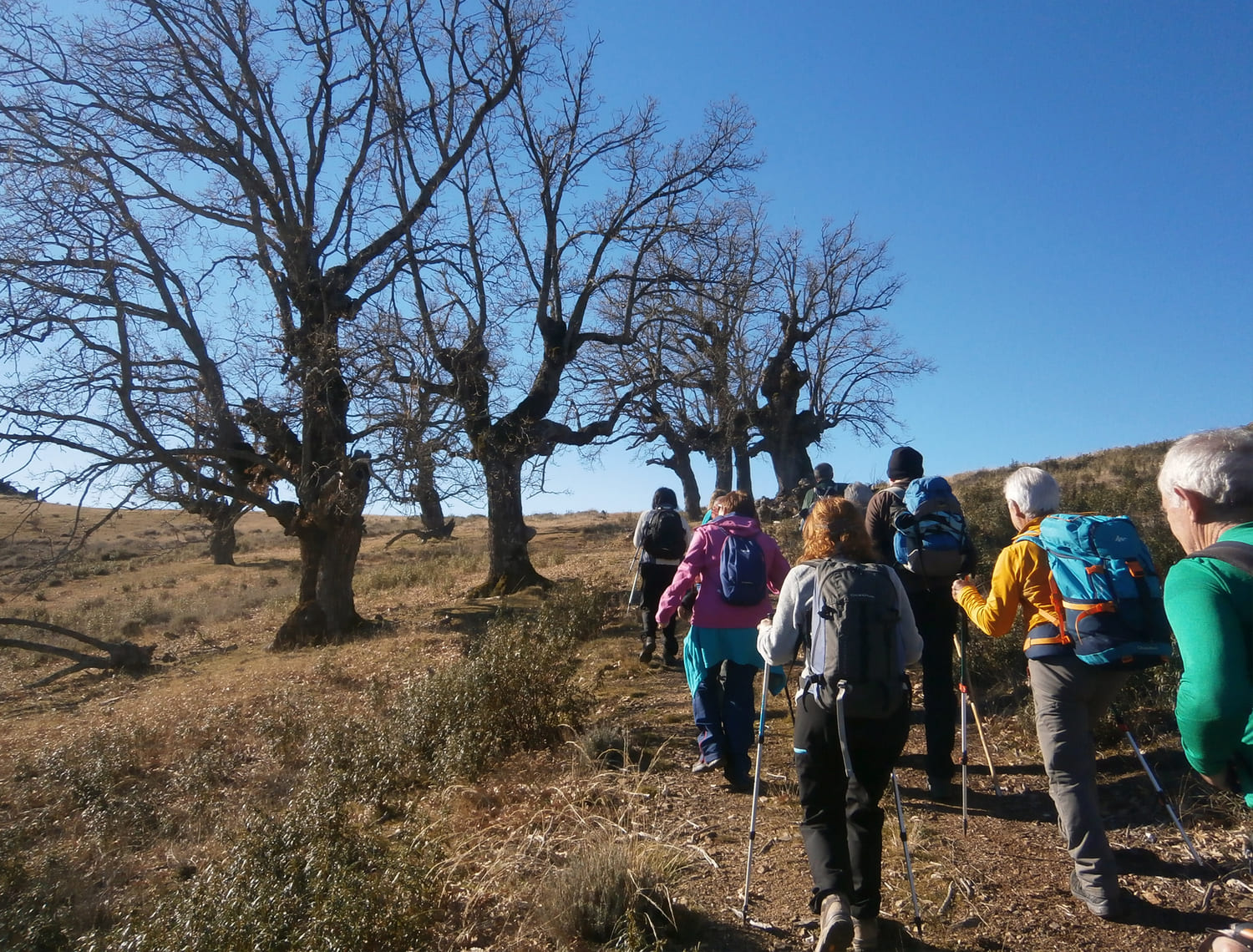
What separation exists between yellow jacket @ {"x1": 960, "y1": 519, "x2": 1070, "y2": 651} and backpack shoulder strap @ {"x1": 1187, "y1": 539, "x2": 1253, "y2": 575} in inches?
64.5

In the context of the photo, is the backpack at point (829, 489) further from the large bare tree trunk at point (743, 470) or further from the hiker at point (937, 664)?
the large bare tree trunk at point (743, 470)

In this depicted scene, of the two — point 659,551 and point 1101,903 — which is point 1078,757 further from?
point 659,551

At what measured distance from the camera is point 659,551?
28.4ft

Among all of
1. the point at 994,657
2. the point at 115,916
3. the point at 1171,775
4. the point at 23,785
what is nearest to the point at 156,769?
the point at 23,785

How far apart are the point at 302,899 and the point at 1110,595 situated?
3778 mm

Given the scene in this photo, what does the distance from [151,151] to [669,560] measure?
11485 millimetres

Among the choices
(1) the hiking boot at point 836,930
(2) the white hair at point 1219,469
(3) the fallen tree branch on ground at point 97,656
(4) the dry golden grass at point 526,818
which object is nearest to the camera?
(2) the white hair at point 1219,469

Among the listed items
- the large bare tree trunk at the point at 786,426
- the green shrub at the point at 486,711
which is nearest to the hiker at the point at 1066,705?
the green shrub at the point at 486,711

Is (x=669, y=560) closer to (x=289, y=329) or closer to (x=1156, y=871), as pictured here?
(x=1156, y=871)

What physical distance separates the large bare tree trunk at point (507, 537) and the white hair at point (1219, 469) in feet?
47.3

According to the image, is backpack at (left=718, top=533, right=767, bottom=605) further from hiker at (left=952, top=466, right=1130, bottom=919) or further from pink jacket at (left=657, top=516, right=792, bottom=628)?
hiker at (left=952, top=466, right=1130, bottom=919)

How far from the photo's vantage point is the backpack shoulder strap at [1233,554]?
205 cm

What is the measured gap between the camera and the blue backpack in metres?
5.34

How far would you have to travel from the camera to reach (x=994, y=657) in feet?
23.4
